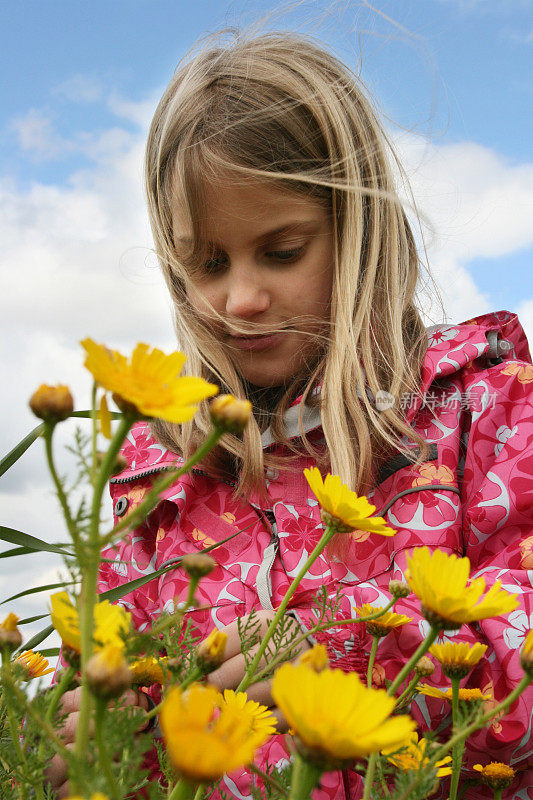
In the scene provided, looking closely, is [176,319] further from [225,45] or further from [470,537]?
[470,537]

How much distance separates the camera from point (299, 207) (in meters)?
1.00

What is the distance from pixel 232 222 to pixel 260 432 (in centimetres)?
30

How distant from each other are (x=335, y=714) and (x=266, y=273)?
85 centimetres

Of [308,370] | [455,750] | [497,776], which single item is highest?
[308,370]

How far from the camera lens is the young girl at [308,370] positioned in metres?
0.91

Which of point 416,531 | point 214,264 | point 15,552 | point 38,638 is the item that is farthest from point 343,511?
point 214,264

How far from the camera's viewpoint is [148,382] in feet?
0.61

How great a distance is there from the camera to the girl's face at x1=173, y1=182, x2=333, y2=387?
3.12ft

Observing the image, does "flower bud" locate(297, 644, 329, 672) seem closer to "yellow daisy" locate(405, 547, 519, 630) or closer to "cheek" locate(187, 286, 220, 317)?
"yellow daisy" locate(405, 547, 519, 630)

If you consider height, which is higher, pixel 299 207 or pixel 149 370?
pixel 299 207

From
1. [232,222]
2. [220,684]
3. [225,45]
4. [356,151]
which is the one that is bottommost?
[220,684]

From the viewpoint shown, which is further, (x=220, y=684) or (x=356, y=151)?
(x=356, y=151)

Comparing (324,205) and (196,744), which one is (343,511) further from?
(324,205)

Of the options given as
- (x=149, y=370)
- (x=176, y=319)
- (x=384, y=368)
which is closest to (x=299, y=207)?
(x=384, y=368)
